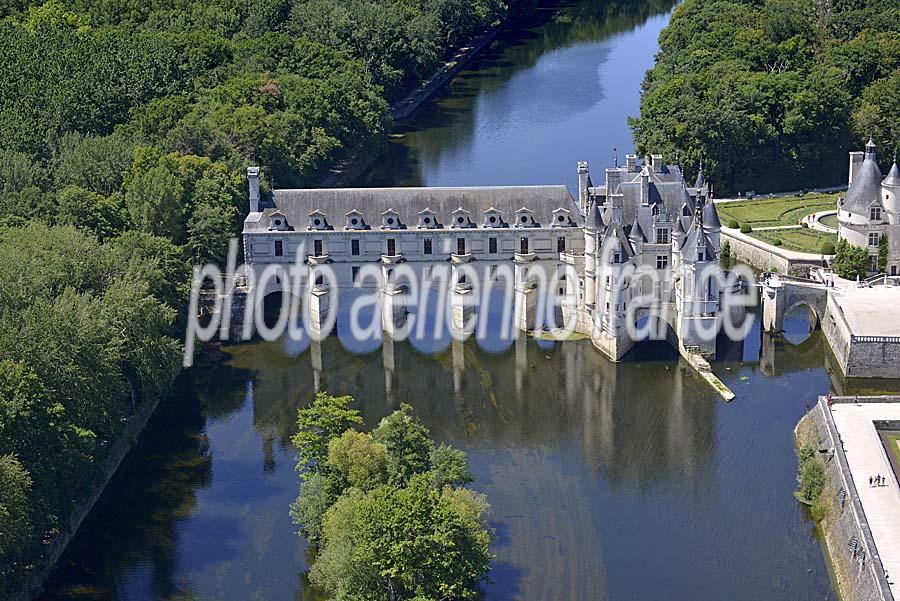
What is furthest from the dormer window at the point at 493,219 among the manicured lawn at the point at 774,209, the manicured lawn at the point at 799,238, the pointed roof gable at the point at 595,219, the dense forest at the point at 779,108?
the dense forest at the point at 779,108

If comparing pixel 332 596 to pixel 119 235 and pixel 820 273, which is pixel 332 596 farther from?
pixel 820 273

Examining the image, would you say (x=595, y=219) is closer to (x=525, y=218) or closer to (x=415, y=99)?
(x=525, y=218)

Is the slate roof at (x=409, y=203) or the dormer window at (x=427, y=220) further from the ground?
the slate roof at (x=409, y=203)

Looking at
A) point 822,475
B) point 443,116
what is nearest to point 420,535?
point 822,475

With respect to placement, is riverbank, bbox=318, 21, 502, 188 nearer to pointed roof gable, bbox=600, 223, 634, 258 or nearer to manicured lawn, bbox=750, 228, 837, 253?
manicured lawn, bbox=750, 228, 837, 253

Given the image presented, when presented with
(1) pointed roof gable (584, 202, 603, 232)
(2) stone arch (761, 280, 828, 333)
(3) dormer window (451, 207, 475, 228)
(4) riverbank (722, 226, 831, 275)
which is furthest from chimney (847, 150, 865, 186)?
(3) dormer window (451, 207, 475, 228)

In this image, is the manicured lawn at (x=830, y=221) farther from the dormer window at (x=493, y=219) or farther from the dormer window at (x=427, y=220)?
the dormer window at (x=427, y=220)
